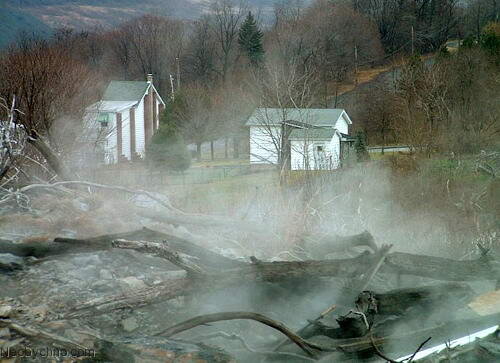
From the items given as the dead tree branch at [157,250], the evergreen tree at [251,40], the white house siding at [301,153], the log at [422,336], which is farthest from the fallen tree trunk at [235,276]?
the evergreen tree at [251,40]

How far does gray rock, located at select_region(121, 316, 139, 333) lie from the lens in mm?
3854

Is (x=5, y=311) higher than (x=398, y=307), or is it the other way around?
(x=5, y=311)

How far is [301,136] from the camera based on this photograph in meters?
16.5

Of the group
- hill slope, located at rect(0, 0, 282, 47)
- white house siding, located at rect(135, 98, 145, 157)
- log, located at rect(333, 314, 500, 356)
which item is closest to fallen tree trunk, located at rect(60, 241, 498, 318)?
log, located at rect(333, 314, 500, 356)

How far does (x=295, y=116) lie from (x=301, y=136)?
320 centimetres

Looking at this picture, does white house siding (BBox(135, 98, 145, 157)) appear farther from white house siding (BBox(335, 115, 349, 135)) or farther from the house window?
white house siding (BBox(335, 115, 349, 135))

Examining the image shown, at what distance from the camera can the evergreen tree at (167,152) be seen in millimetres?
22141

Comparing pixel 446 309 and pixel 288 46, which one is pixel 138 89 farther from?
pixel 446 309

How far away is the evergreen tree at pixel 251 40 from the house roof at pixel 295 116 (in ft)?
23.2

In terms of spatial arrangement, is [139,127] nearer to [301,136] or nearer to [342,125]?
[342,125]

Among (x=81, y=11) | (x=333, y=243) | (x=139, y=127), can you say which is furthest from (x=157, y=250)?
(x=81, y=11)

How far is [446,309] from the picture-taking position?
159 inches

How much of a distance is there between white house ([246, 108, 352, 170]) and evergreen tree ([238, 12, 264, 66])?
275 inches

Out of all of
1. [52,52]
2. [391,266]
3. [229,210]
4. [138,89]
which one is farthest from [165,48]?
[391,266]
